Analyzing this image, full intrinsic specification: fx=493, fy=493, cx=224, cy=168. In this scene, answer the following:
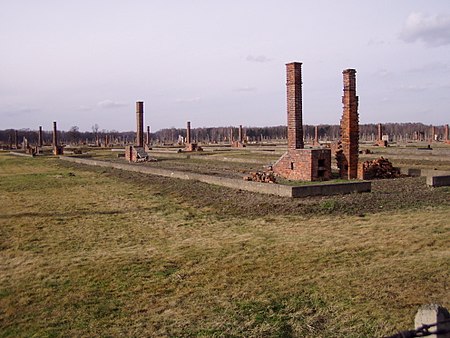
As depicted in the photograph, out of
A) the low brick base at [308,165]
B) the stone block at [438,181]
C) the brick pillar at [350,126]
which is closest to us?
the stone block at [438,181]

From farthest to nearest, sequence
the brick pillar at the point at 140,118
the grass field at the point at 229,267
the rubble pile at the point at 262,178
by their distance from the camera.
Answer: the brick pillar at the point at 140,118 < the rubble pile at the point at 262,178 < the grass field at the point at 229,267

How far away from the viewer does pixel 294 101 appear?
1670 centimetres

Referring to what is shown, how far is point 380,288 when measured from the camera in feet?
18.5

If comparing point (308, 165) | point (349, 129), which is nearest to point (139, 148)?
point (308, 165)

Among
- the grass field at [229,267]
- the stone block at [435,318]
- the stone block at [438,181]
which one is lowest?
the grass field at [229,267]

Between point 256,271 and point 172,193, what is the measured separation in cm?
843

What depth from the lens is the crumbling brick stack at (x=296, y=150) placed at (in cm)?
1574

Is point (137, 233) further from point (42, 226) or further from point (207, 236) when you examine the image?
point (42, 226)

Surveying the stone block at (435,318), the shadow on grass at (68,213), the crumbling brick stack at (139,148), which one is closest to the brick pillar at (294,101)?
the shadow on grass at (68,213)

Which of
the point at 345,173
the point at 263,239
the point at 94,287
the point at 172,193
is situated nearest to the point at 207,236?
the point at 263,239

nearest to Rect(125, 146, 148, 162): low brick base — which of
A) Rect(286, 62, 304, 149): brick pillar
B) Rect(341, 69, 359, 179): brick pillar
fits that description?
Rect(286, 62, 304, 149): brick pillar

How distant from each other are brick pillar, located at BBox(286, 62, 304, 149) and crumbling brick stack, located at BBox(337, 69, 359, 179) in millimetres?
1456

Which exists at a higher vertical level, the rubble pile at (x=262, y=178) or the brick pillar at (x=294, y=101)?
the brick pillar at (x=294, y=101)

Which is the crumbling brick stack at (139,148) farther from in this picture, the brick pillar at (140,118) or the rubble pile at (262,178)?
the rubble pile at (262,178)
